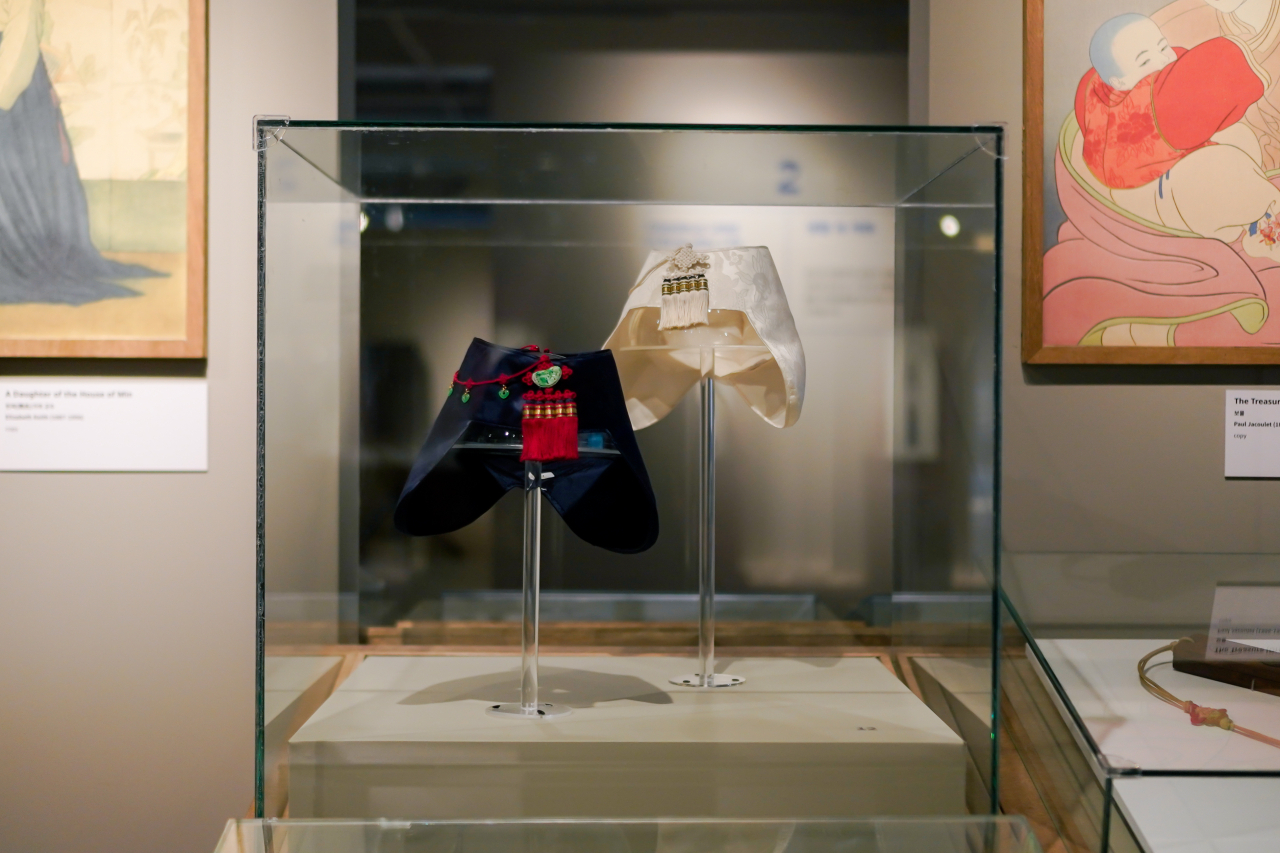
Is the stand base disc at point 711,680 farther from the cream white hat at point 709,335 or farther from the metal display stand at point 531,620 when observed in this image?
the cream white hat at point 709,335

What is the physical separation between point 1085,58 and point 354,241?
4.13 ft

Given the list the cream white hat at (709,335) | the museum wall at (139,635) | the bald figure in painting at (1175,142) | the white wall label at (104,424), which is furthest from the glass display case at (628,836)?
the bald figure in painting at (1175,142)

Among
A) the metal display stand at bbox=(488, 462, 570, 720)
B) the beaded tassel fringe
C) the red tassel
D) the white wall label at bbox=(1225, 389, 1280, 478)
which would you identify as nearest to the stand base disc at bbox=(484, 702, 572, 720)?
the metal display stand at bbox=(488, 462, 570, 720)

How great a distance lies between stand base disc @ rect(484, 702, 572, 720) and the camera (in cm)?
123

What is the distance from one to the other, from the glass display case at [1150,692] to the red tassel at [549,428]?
582 millimetres

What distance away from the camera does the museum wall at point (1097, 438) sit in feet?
5.52

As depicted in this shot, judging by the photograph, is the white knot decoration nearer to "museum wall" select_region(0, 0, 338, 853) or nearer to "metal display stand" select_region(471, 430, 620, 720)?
"metal display stand" select_region(471, 430, 620, 720)

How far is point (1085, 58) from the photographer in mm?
1670

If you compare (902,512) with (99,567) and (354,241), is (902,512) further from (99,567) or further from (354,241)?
(99,567)

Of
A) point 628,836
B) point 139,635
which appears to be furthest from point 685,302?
point 139,635

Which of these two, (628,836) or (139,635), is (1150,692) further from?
(139,635)

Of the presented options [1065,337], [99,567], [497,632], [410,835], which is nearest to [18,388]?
[99,567]

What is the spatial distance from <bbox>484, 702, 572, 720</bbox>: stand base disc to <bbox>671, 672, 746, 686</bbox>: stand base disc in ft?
0.65

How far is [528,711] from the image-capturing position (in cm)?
124
